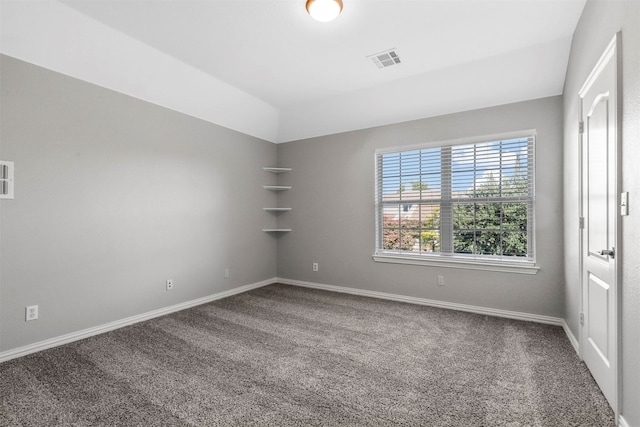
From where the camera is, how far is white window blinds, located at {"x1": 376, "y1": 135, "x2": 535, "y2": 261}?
350cm

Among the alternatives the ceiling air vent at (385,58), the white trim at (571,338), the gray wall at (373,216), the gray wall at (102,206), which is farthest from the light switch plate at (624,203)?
the gray wall at (102,206)

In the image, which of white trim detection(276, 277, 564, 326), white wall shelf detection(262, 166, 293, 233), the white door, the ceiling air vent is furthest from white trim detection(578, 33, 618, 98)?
white wall shelf detection(262, 166, 293, 233)

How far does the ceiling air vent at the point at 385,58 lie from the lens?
120 inches

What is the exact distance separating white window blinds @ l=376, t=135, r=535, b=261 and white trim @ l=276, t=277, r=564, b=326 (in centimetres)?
61

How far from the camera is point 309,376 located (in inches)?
87.0

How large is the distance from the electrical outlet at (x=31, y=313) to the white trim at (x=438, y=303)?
10.4 feet

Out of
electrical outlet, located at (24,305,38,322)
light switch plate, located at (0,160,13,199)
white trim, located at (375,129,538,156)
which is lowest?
electrical outlet, located at (24,305,38,322)

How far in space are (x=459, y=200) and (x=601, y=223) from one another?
1868 mm

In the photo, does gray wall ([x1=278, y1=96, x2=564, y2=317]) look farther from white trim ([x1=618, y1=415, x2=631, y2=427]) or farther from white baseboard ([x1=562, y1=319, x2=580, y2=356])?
white trim ([x1=618, y1=415, x2=631, y2=427])

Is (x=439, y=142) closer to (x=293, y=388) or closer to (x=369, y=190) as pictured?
(x=369, y=190)

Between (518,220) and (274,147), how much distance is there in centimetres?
372

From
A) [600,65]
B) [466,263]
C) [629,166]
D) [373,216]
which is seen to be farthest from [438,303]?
[600,65]

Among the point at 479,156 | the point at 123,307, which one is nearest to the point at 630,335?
the point at 479,156

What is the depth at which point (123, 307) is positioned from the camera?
3.21 metres
